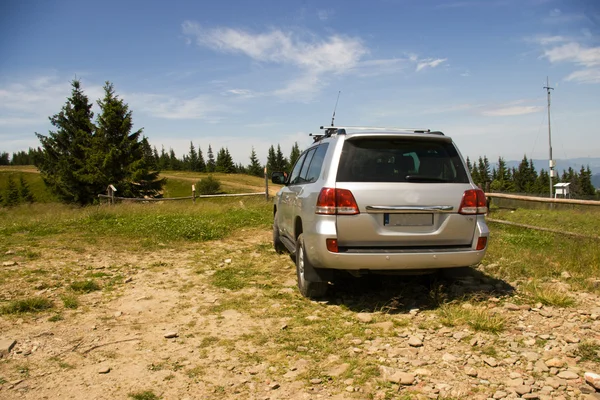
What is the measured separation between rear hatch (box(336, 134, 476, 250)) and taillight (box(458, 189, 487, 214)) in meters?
0.05

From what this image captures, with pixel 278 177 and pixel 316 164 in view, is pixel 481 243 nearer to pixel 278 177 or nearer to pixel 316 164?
pixel 316 164

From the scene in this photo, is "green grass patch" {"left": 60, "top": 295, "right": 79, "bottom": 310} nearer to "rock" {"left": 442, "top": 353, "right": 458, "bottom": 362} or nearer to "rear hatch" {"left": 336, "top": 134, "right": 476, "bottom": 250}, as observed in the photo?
"rear hatch" {"left": 336, "top": 134, "right": 476, "bottom": 250}

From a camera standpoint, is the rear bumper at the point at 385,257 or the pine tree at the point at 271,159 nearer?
the rear bumper at the point at 385,257

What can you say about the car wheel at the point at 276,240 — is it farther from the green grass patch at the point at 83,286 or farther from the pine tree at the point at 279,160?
the pine tree at the point at 279,160

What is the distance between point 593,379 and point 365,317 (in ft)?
6.35

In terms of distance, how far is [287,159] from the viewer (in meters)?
121

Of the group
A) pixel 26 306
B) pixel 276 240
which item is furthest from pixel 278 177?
pixel 26 306

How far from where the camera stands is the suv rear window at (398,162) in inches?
160

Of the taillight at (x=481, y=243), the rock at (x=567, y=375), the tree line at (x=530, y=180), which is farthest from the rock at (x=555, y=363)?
A: the tree line at (x=530, y=180)

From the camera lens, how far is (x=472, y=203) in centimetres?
411

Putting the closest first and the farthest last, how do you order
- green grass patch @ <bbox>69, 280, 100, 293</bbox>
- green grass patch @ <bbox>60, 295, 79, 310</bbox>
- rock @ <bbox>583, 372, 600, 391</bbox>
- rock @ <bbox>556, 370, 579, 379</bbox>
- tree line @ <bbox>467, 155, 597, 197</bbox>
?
rock @ <bbox>583, 372, 600, 391</bbox>
rock @ <bbox>556, 370, 579, 379</bbox>
green grass patch @ <bbox>60, 295, 79, 310</bbox>
green grass patch @ <bbox>69, 280, 100, 293</bbox>
tree line @ <bbox>467, 155, 597, 197</bbox>

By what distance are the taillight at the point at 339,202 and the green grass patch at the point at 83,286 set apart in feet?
11.1

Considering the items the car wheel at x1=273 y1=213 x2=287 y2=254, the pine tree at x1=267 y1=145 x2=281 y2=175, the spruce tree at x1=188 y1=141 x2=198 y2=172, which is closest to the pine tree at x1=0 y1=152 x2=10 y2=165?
the spruce tree at x1=188 y1=141 x2=198 y2=172

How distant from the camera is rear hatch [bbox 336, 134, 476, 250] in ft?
12.9
